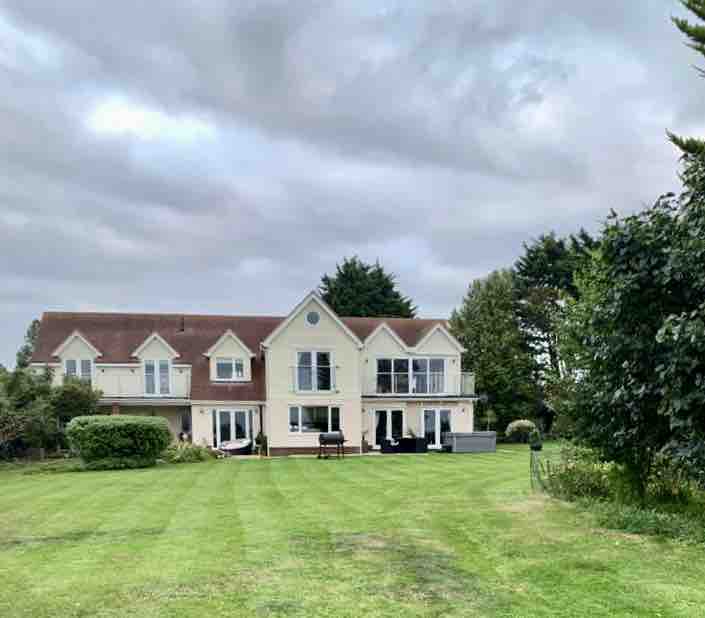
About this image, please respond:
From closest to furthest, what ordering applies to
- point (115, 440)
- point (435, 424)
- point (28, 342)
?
point (115, 440) → point (435, 424) → point (28, 342)

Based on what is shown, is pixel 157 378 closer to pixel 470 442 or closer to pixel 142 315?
pixel 142 315

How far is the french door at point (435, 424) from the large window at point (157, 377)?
13.9m

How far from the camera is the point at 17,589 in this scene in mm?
6133

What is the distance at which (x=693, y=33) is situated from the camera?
53.4ft

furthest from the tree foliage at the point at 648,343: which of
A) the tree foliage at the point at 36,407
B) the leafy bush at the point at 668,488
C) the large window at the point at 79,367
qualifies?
the large window at the point at 79,367

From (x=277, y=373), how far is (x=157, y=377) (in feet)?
22.8

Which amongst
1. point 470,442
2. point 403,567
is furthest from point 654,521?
point 470,442

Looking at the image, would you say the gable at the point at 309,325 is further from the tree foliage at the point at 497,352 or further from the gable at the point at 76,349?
the tree foliage at the point at 497,352

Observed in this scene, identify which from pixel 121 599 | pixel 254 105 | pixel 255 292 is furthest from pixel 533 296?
pixel 121 599

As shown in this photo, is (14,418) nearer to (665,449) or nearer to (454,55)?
(454,55)

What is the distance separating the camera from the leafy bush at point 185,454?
24562 mm

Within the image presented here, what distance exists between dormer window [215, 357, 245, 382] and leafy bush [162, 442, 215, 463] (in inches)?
233

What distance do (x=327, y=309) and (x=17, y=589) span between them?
25.1 m

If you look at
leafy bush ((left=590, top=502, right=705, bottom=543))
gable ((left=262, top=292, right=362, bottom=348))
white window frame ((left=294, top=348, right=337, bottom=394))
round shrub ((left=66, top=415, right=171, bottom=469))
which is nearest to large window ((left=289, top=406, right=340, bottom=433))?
white window frame ((left=294, top=348, right=337, bottom=394))
